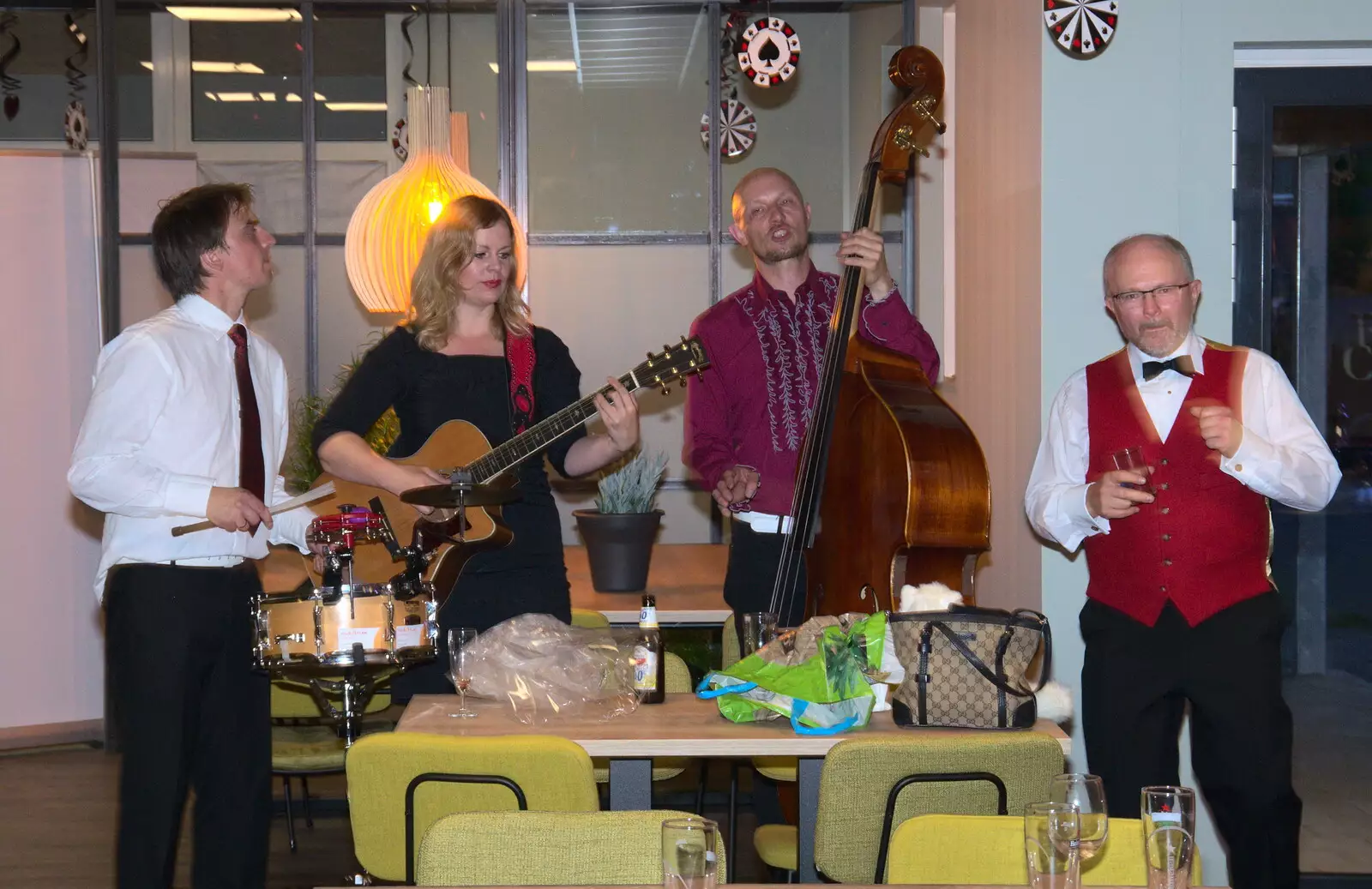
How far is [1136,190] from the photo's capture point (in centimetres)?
362

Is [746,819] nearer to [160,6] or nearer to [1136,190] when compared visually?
[1136,190]

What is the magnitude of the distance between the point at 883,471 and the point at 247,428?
146cm

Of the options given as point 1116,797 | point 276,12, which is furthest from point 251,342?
point 276,12

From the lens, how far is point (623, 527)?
15.3ft

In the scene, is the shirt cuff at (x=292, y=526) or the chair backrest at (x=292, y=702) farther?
the chair backrest at (x=292, y=702)

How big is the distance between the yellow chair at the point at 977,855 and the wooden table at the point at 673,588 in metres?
2.14

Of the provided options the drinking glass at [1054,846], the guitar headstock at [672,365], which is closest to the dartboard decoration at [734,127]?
the guitar headstock at [672,365]

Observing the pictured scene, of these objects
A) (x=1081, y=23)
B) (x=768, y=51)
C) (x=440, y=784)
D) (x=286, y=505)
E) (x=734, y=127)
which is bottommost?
(x=440, y=784)

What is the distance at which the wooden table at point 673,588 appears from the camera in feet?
14.0

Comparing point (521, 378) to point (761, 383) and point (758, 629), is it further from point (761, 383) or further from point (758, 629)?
point (758, 629)

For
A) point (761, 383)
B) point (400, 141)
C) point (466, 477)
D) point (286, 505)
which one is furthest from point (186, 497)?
point (400, 141)

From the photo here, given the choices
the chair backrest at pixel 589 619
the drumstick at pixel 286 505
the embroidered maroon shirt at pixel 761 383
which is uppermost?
the embroidered maroon shirt at pixel 761 383

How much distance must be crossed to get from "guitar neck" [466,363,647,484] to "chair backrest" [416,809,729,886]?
4.18ft

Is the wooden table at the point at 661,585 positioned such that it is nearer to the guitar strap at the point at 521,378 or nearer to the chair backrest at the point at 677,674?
the guitar strap at the point at 521,378
